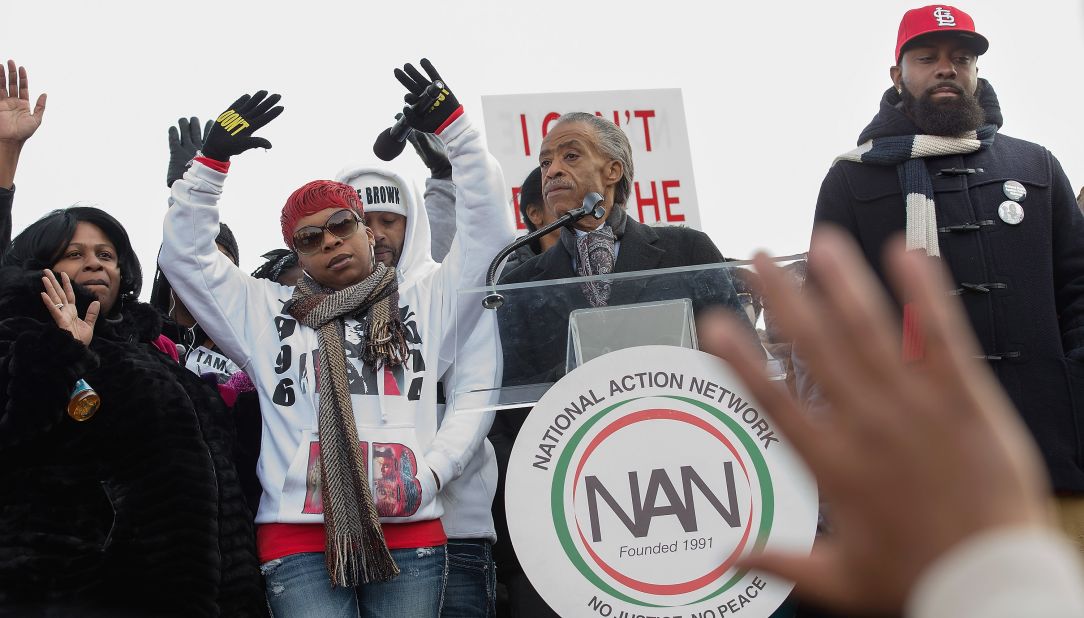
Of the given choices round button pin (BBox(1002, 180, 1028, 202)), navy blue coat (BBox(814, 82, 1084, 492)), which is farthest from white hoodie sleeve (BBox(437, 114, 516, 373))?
round button pin (BBox(1002, 180, 1028, 202))

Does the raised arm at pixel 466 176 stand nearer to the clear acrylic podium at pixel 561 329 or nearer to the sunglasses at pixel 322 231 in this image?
the sunglasses at pixel 322 231

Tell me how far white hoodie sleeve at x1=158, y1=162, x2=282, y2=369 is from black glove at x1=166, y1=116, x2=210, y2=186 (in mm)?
1444

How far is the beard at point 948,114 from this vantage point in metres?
4.23

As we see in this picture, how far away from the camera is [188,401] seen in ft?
12.4

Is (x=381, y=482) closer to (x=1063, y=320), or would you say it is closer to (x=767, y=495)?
(x=767, y=495)

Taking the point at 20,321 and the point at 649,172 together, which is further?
the point at 649,172

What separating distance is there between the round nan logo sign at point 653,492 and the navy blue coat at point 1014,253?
112 centimetres

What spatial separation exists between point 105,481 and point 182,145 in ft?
7.92

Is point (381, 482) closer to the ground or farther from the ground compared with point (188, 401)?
closer to the ground

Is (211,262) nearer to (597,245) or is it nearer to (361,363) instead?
(361,363)

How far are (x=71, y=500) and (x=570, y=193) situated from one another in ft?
6.89

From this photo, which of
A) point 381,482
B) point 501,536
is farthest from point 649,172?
point 381,482

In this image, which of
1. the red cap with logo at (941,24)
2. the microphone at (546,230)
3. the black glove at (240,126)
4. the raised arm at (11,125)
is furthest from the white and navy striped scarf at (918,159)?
the raised arm at (11,125)

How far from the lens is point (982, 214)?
161 inches
